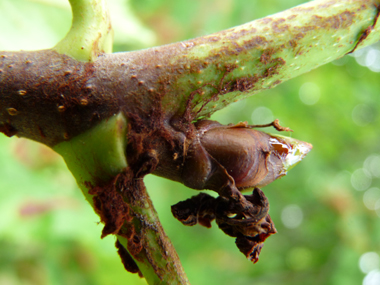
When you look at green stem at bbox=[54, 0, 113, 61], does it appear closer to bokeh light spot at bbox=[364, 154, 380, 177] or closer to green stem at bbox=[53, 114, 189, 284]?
green stem at bbox=[53, 114, 189, 284]

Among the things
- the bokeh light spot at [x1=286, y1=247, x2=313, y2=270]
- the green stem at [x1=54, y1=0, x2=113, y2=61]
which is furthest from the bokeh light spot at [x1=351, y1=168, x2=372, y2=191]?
the green stem at [x1=54, y1=0, x2=113, y2=61]

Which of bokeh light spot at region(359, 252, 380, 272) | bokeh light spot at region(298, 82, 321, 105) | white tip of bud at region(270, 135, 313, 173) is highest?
bokeh light spot at region(298, 82, 321, 105)

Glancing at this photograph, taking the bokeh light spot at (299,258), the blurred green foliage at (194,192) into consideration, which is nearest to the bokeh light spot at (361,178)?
the blurred green foliage at (194,192)

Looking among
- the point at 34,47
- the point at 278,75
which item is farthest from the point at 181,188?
the point at 278,75

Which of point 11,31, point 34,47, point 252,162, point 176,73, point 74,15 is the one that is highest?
point 11,31

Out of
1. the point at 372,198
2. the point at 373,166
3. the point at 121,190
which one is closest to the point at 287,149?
the point at 121,190

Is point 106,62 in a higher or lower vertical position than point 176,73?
higher

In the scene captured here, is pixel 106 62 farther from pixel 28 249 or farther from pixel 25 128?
pixel 28 249

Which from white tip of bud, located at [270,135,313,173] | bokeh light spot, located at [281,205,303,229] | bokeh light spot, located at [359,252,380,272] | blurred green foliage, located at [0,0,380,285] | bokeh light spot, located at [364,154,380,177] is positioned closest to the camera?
white tip of bud, located at [270,135,313,173]

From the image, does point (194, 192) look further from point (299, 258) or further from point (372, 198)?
point (372, 198)
